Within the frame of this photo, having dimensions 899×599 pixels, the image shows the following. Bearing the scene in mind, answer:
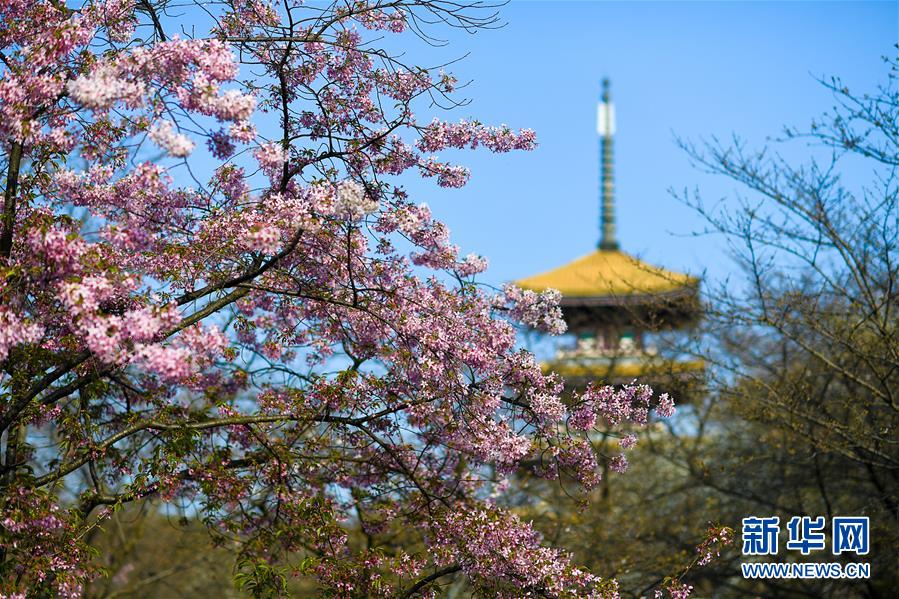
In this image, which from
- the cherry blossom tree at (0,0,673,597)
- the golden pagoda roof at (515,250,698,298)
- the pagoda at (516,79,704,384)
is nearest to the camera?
the cherry blossom tree at (0,0,673,597)

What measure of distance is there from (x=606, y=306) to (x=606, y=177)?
1344cm

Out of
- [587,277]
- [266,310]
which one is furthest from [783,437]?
[587,277]

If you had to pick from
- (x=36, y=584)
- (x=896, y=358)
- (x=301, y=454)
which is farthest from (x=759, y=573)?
(x=36, y=584)

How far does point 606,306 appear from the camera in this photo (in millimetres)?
32375

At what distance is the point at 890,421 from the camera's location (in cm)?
1241

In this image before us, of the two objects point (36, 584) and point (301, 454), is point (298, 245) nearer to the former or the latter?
point (301, 454)

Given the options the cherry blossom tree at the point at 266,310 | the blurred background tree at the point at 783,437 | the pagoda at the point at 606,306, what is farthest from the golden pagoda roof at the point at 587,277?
the cherry blossom tree at the point at 266,310

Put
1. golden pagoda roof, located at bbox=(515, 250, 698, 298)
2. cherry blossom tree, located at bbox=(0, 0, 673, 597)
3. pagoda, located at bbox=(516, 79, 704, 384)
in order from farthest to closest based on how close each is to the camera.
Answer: golden pagoda roof, located at bbox=(515, 250, 698, 298)
pagoda, located at bbox=(516, 79, 704, 384)
cherry blossom tree, located at bbox=(0, 0, 673, 597)

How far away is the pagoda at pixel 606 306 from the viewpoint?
750 inches

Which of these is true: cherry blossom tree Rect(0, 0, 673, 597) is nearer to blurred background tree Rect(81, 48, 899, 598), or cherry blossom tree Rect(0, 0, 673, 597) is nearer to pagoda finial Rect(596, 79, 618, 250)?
blurred background tree Rect(81, 48, 899, 598)

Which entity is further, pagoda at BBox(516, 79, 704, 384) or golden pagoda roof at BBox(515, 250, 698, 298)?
golden pagoda roof at BBox(515, 250, 698, 298)

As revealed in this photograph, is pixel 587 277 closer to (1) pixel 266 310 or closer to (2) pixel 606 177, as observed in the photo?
(2) pixel 606 177

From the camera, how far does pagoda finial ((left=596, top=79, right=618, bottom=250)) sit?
40000 millimetres

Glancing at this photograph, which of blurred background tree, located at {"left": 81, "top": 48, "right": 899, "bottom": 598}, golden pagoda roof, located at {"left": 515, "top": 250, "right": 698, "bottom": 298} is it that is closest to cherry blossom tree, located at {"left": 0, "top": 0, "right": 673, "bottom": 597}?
blurred background tree, located at {"left": 81, "top": 48, "right": 899, "bottom": 598}
